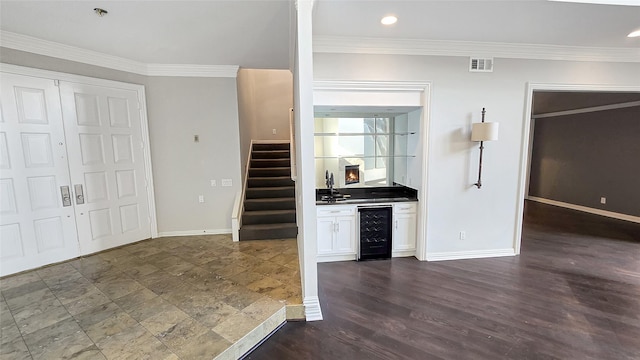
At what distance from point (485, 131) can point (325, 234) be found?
2.45 m

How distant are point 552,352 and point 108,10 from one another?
4888mm

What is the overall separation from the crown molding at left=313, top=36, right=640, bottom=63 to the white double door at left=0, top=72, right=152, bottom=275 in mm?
3154

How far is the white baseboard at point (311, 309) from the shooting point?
97.5 inches

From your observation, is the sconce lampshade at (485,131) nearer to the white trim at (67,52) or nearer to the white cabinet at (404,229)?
the white cabinet at (404,229)

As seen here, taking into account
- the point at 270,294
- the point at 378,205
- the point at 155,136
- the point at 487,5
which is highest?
the point at 487,5

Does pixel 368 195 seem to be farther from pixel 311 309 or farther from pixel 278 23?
pixel 278 23

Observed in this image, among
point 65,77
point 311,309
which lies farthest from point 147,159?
point 311,309

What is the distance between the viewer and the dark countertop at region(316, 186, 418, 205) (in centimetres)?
368

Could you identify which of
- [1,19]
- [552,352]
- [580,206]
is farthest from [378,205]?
[580,206]

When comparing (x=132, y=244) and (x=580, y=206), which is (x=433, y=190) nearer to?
(x=132, y=244)

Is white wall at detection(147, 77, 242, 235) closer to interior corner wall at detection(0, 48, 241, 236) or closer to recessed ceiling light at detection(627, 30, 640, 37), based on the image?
interior corner wall at detection(0, 48, 241, 236)

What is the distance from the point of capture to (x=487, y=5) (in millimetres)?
2473

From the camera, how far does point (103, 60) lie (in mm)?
3680

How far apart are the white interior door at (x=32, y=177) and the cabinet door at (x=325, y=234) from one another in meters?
3.33
